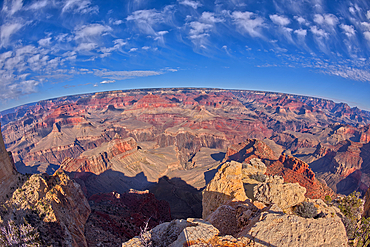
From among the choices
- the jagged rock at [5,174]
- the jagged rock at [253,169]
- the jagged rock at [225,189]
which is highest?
the jagged rock at [5,174]

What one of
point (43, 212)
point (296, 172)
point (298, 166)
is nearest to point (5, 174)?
point (43, 212)

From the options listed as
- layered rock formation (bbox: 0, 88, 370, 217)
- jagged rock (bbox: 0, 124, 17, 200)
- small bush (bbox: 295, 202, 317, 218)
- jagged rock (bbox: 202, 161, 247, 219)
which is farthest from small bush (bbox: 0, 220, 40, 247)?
layered rock formation (bbox: 0, 88, 370, 217)

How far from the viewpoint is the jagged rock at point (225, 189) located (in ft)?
67.5

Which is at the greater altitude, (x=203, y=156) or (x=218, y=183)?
(x=218, y=183)

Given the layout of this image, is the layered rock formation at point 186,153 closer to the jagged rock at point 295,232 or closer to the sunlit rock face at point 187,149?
the sunlit rock face at point 187,149

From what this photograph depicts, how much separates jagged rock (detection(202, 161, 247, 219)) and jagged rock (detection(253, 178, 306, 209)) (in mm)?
2613

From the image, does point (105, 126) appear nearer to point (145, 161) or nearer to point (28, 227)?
point (145, 161)

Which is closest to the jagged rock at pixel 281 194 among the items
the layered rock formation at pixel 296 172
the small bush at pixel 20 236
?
the small bush at pixel 20 236

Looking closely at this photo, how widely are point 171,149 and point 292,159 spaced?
67.1m

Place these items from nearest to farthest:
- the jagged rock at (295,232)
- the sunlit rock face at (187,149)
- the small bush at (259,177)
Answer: the jagged rock at (295,232) → the small bush at (259,177) → the sunlit rock face at (187,149)

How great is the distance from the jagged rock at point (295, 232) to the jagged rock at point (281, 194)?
29.4ft

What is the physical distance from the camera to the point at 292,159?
5150 centimetres

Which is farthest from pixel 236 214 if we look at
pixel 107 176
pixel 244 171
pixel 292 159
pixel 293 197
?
pixel 107 176

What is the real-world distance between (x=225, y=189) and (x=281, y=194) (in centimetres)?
652
